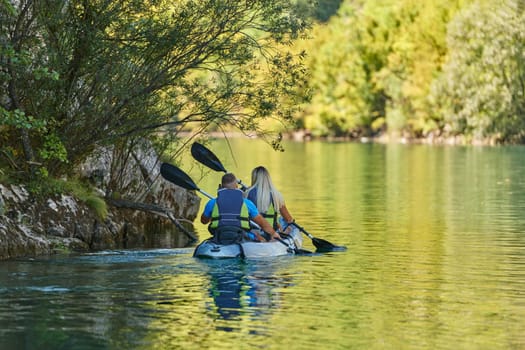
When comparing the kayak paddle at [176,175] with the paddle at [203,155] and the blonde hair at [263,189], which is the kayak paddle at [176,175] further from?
the blonde hair at [263,189]

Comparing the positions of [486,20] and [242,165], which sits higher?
[486,20]

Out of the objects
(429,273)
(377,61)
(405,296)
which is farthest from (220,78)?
(377,61)

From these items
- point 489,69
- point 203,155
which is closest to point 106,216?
point 203,155

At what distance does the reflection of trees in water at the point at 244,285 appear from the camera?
16.3 meters

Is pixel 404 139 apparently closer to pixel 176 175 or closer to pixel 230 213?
pixel 176 175

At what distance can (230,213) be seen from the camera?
855 inches

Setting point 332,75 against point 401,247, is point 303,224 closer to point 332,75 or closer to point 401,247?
point 401,247

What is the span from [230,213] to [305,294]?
4.29 m

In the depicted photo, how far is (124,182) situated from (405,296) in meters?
11.0

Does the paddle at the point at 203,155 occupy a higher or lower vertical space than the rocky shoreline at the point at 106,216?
higher

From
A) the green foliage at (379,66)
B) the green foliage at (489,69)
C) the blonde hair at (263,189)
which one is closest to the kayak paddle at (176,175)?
the blonde hair at (263,189)

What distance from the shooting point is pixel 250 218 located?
73.0ft

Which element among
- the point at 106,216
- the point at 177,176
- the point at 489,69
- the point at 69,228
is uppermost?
the point at 489,69

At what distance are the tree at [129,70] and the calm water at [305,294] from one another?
2.74 meters
